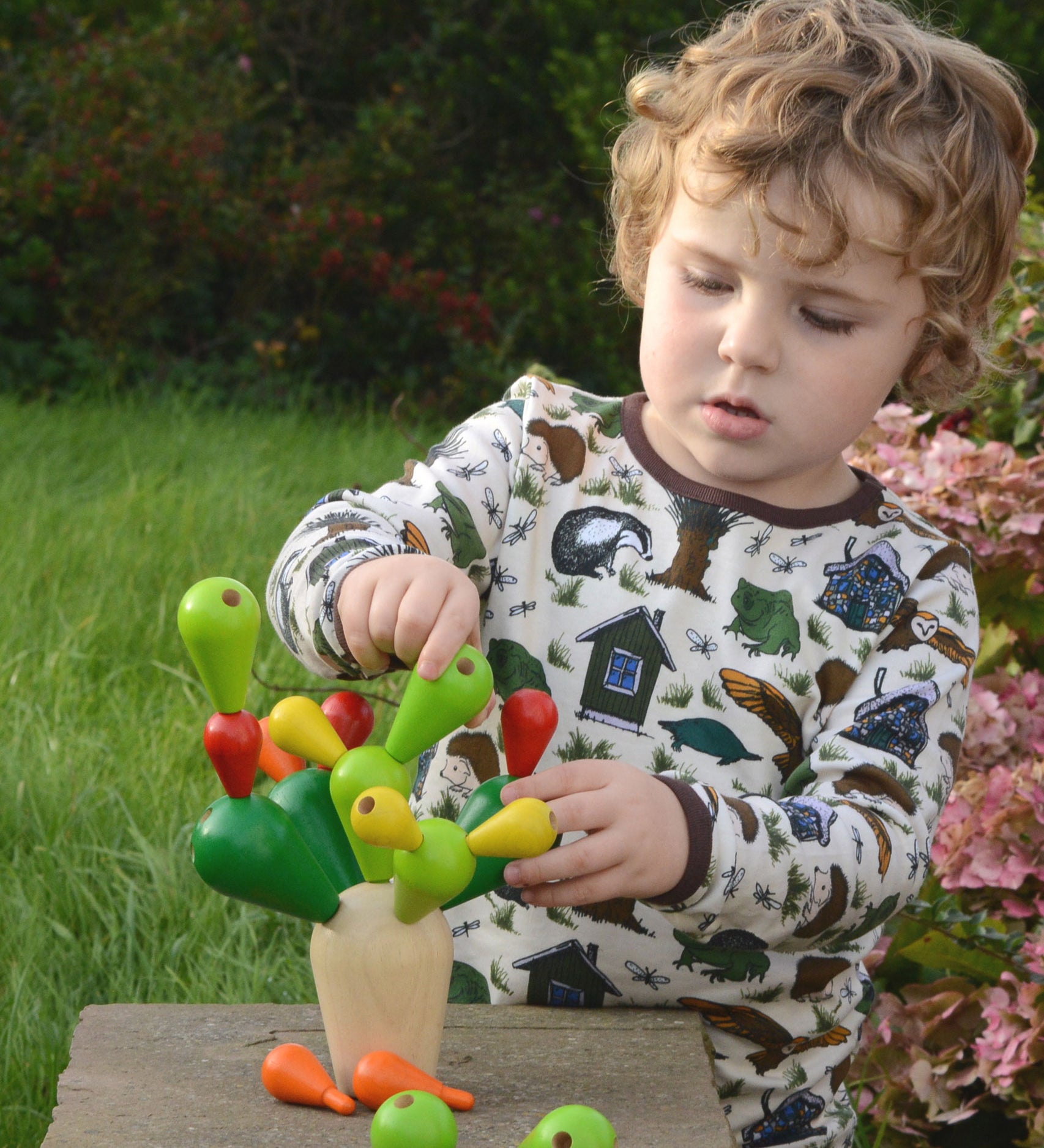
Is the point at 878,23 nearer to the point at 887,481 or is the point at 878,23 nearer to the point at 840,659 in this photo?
the point at 840,659

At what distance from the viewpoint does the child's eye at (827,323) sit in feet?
4.08

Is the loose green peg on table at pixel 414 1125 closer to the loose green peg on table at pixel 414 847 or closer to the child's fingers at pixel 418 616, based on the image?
the loose green peg on table at pixel 414 847

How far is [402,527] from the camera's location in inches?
49.3

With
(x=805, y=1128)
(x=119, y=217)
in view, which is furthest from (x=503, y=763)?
(x=119, y=217)

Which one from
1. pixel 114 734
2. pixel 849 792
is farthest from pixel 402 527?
pixel 114 734

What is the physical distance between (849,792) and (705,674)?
0.58 feet

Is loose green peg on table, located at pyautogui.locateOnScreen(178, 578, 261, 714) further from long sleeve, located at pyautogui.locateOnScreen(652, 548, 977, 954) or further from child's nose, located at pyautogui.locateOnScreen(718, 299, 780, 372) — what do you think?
child's nose, located at pyautogui.locateOnScreen(718, 299, 780, 372)

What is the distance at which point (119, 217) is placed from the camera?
5.36 metres

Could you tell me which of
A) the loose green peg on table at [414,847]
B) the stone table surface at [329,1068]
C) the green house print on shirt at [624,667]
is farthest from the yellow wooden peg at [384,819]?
the green house print on shirt at [624,667]

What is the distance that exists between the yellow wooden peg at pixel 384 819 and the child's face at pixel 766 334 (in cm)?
53

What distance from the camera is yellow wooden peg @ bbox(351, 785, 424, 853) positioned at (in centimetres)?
88

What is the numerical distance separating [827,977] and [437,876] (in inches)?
21.4

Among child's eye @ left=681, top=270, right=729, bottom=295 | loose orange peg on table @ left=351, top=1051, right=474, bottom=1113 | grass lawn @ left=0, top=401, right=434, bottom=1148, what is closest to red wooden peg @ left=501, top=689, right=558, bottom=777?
loose orange peg on table @ left=351, top=1051, right=474, bottom=1113

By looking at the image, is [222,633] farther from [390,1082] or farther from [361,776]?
[390,1082]
